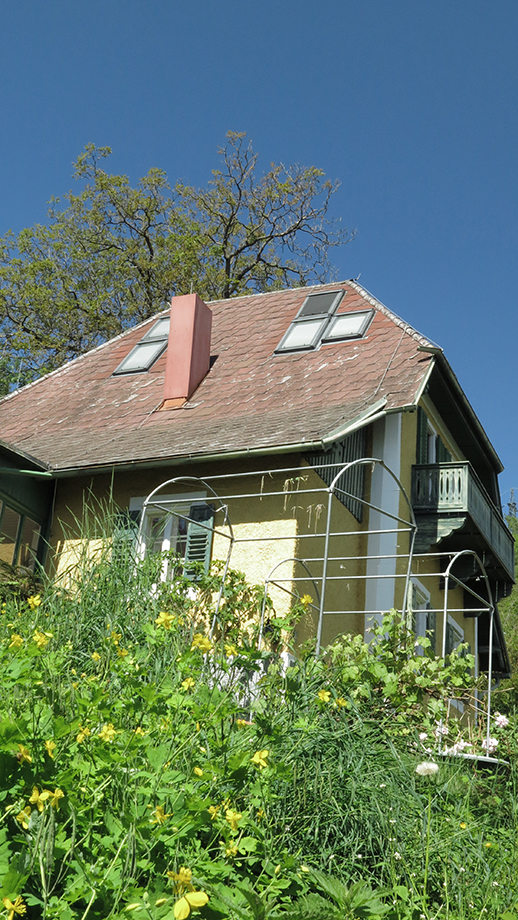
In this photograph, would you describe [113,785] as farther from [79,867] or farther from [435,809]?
[435,809]

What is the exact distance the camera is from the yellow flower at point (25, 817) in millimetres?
2535

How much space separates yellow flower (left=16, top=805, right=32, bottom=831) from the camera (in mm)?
2535

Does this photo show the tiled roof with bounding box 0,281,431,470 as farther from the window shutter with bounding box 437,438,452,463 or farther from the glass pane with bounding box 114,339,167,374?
the window shutter with bounding box 437,438,452,463

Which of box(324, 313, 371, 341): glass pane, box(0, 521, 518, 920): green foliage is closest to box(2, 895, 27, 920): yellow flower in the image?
box(0, 521, 518, 920): green foliage

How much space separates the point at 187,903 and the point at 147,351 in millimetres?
13459

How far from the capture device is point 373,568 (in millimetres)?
11922

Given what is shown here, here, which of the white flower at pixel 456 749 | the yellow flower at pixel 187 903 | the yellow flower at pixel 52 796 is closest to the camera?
the yellow flower at pixel 187 903

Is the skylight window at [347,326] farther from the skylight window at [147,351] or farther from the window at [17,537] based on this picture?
the window at [17,537]

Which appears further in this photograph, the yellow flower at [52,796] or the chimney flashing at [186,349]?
the chimney flashing at [186,349]

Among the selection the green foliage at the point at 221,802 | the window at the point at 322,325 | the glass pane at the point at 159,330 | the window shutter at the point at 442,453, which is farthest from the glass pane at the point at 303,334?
the green foliage at the point at 221,802

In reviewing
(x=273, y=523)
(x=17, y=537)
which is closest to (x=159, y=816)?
(x=273, y=523)

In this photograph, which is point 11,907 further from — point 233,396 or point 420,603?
point 420,603

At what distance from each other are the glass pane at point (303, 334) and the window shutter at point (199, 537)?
401 centimetres

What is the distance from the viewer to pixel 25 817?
2.55 metres
